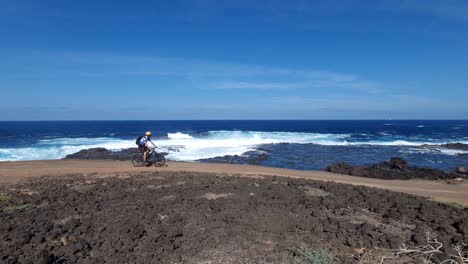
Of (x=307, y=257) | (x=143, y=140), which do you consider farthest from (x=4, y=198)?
(x=143, y=140)

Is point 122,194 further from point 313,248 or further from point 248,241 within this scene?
point 313,248

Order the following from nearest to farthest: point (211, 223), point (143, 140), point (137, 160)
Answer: point (211, 223) → point (143, 140) → point (137, 160)

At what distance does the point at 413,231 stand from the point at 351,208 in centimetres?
146

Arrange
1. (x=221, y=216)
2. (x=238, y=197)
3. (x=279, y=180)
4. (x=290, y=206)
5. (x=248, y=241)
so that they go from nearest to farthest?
(x=248, y=241) < (x=221, y=216) < (x=290, y=206) < (x=238, y=197) < (x=279, y=180)

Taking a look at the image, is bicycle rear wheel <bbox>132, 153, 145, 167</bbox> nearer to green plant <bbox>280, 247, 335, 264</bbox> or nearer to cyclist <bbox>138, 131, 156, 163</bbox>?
cyclist <bbox>138, 131, 156, 163</bbox>

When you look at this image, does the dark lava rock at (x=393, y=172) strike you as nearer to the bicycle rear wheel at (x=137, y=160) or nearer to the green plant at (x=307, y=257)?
the bicycle rear wheel at (x=137, y=160)

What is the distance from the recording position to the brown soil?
4.67m

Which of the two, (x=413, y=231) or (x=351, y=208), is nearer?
(x=413, y=231)

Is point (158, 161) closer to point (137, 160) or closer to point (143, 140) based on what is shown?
point (137, 160)

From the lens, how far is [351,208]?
23.3 feet

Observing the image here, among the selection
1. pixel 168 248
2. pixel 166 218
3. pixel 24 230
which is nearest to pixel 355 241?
pixel 168 248

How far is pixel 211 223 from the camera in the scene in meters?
5.82

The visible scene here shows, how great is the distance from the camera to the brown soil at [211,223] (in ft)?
15.3

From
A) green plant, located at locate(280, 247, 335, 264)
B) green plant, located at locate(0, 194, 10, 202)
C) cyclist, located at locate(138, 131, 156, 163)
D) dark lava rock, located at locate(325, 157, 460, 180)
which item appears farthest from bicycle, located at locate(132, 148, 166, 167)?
green plant, located at locate(280, 247, 335, 264)
